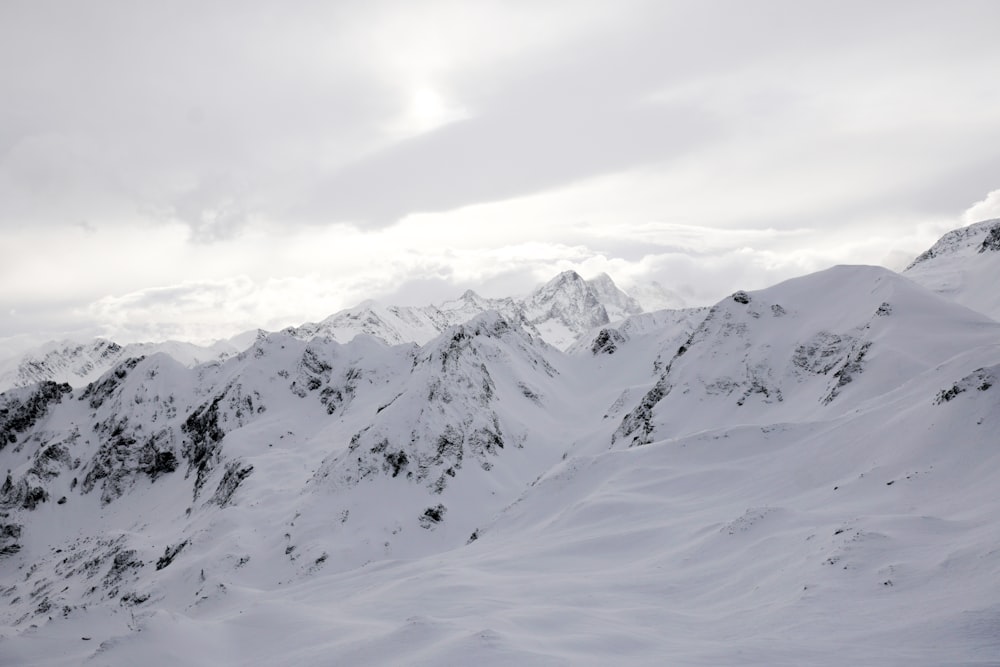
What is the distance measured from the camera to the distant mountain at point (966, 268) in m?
80.7

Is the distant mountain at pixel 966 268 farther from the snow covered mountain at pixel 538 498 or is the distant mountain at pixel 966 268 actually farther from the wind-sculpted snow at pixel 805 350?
the wind-sculpted snow at pixel 805 350

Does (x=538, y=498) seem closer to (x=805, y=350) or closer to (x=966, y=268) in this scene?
(x=805, y=350)

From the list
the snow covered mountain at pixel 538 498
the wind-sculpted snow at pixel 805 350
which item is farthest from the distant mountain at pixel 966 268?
the wind-sculpted snow at pixel 805 350

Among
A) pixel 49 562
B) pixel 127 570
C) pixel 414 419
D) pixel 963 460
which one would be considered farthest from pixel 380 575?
pixel 49 562

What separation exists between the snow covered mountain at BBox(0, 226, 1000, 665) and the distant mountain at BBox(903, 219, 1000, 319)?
56.9 inches

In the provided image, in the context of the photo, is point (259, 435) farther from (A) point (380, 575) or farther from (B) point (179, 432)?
(A) point (380, 575)

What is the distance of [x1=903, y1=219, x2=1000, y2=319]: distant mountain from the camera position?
3177 inches

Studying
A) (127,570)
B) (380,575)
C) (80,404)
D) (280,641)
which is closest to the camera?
(280,641)

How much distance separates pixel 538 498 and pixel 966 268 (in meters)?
89.0

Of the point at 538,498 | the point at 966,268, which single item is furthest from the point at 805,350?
the point at 966,268

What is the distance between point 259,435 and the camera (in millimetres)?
92000

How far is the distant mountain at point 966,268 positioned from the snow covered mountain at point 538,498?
1.45 m

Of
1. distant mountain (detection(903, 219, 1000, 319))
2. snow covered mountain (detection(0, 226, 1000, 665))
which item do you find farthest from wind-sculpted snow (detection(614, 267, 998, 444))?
distant mountain (detection(903, 219, 1000, 319))

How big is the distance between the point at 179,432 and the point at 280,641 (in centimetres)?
10302
